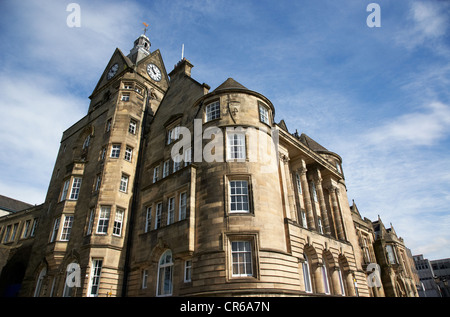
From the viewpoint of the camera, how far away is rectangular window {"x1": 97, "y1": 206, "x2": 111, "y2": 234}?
72.5ft

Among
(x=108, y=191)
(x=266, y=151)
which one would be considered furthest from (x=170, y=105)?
(x=266, y=151)

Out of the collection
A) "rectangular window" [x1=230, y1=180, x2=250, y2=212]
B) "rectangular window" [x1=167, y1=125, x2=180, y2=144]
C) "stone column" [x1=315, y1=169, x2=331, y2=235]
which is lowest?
"rectangular window" [x1=230, y1=180, x2=250, y2=212]

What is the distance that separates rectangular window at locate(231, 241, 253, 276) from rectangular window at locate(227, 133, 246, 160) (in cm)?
568

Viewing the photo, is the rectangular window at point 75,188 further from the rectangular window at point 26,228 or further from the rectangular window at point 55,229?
the rectangular window at point 26,228

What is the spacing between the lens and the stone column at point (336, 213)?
27125mm

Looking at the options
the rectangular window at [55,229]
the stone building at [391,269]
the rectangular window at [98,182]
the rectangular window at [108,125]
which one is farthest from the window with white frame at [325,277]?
the rectangular window at [108,125]

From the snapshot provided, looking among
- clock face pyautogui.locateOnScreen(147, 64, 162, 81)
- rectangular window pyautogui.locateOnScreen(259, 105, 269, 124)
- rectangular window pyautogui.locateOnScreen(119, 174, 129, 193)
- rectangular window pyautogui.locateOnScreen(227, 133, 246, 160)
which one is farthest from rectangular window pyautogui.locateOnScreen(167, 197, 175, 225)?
clock face pyautogui.locateOnScreen(147, 64, 162, 81)

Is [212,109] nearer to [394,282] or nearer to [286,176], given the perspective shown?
[286,176]

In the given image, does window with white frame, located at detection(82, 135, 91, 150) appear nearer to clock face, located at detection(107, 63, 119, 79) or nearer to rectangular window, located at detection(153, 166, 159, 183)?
clock face, located at detection(107, 63, 119, 79)

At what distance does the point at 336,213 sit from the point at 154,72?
26949mm

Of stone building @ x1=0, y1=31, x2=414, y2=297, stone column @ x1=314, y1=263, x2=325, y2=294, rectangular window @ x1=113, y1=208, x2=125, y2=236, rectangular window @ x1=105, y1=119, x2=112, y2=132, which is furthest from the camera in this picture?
rectangular window @ x1=105, y1=119, x2=112, y2=132

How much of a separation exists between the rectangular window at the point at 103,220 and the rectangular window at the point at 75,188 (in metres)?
4.70
